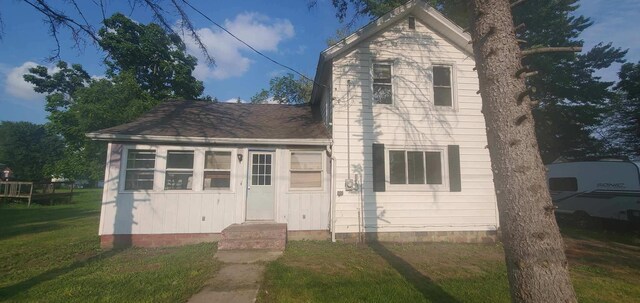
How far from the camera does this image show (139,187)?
328 inches

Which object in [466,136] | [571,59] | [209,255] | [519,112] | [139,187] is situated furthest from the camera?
[571,59]

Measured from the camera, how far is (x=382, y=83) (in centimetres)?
913

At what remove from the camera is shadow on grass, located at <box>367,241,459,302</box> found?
462 cm

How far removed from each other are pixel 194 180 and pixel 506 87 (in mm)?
7729

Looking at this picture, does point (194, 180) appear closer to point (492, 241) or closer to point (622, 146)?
point (492, 241)

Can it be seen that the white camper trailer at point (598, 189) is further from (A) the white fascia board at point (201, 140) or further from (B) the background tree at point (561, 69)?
(A) the white fascia board at point (201, 140)

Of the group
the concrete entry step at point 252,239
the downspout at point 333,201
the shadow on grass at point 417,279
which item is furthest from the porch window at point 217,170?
the shadow on grass at point 417,279

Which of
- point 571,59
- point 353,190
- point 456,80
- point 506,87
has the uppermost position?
point 571,59

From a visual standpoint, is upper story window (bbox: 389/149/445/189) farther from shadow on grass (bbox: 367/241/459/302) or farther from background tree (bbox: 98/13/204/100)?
background tree (bbox: 98/13/204/100)

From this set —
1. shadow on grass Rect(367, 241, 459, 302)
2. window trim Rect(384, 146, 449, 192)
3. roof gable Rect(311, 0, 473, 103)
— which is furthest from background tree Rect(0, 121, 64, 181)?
shadow on grass Rect(367, 241, 459, 302)

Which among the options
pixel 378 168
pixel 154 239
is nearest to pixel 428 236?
pixel 378 168

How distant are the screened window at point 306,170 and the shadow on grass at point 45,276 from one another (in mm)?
4848

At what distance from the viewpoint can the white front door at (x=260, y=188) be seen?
8.73 metres

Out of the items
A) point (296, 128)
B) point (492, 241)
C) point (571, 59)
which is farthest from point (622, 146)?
point (296, 128)
